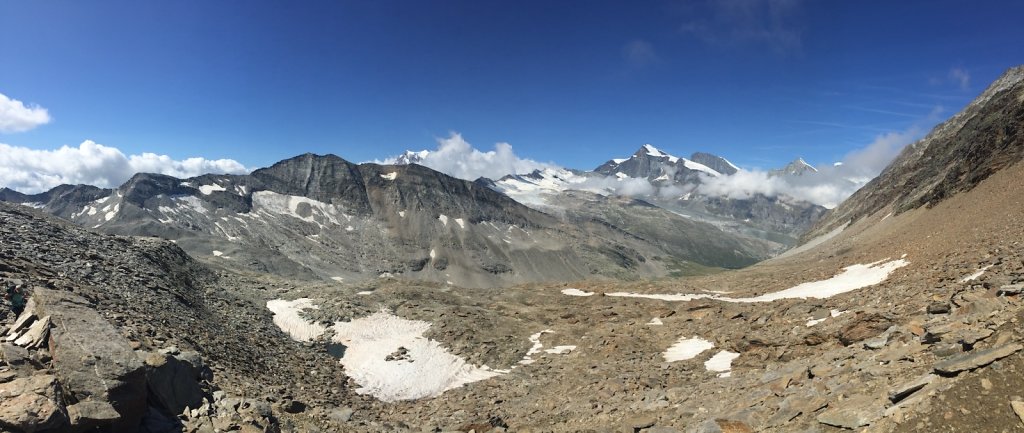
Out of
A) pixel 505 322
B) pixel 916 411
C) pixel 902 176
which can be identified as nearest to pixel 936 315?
pixel 916 411

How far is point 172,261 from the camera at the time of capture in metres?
46.6

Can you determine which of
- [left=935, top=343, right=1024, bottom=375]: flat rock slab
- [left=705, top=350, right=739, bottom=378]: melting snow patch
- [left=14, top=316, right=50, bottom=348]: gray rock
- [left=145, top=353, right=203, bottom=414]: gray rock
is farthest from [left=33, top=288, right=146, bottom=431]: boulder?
[left=705, top=350, right=739, bottom=378]: melting snow patch

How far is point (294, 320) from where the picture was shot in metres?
46.3

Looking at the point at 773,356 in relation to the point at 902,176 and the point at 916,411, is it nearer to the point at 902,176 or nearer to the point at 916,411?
the point at 916,411

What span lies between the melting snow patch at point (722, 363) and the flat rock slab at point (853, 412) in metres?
11.3

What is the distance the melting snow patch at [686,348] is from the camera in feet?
99.7

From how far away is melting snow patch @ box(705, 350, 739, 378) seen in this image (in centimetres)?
2444

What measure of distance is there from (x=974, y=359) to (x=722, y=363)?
16.0 metres

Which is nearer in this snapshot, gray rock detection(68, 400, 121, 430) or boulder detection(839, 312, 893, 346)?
gray rock detection(68, 400, 121, 430)

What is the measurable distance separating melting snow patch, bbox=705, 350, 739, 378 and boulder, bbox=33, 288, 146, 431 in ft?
75.3

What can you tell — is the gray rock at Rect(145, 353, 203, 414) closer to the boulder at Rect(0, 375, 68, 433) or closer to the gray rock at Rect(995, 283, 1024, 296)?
the boulder at Rect(0, 375, 68, 433)

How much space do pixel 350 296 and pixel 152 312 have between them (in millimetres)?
27420

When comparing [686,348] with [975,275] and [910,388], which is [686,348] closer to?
[975,275]

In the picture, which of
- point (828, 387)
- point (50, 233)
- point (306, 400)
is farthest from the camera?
point (50, 233)
